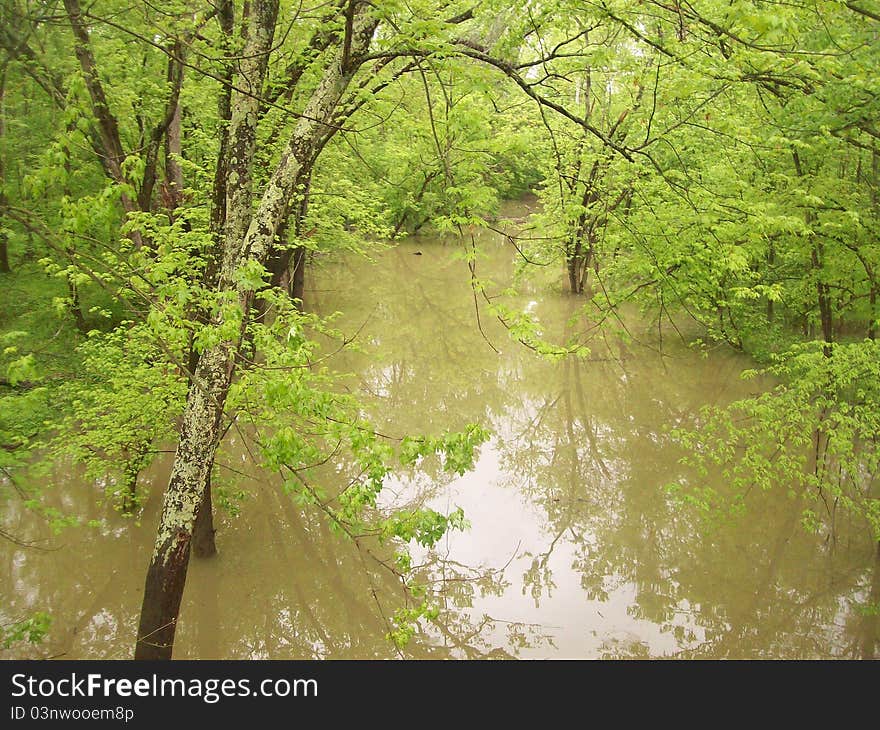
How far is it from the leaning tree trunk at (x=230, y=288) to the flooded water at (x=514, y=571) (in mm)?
1395

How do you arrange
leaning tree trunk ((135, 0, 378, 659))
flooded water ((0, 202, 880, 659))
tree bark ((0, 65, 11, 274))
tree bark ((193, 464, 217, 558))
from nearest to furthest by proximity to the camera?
tree bark ((0, 65, 11, 274)), leaning tree trunk ((135, 0, 378, 659)), flooded water ((0, 202, 880, 659)), tree bark ((193, 464, 217, 558))

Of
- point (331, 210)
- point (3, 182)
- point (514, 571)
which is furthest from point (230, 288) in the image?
point (331, 210)

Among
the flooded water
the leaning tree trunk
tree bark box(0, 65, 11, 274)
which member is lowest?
the flooded water

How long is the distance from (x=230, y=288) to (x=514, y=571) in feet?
15.8

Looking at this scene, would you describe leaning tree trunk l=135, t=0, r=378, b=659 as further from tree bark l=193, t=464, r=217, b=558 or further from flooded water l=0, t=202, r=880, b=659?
tree bark l=193, t=464, r=217, b=558

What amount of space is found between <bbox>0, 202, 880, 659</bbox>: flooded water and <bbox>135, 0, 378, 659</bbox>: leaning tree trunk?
1.40 meters

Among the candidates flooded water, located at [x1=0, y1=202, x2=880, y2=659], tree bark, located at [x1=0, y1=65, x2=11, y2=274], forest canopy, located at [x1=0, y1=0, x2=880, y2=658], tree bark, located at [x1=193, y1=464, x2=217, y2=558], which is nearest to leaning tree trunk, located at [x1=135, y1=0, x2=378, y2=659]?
forest canopy, located at [x1=0, y1=0, x2=880, y2=658]

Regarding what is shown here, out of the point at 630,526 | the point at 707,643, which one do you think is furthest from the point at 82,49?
the point at 707,643

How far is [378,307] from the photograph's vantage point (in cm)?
1733

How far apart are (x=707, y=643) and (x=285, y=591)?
4252 mm

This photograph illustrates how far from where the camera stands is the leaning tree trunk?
4.05m

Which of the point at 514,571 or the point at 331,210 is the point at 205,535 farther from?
the point at 331,210

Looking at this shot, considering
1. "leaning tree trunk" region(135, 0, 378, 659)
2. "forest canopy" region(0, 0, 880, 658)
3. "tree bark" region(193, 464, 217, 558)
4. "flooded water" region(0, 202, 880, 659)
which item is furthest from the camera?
"tree bark" region(193, 464, 217, 558)
